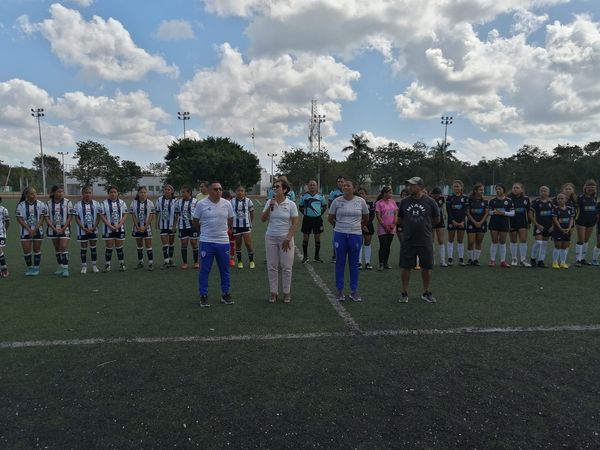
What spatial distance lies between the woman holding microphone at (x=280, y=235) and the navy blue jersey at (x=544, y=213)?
6372 mm

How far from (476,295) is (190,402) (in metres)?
5.13

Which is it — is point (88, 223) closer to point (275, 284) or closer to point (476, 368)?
point (275, 284)

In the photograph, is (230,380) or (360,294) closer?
(230,380)

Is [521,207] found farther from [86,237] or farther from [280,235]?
[86,237]

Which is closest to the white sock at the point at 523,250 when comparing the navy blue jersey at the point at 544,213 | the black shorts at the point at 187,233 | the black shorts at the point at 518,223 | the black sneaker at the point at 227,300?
the black shorts at the point at 518,223

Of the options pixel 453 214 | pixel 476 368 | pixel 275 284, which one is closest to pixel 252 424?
pixel 476 368

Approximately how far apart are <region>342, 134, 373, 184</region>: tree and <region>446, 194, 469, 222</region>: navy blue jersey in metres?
47.4

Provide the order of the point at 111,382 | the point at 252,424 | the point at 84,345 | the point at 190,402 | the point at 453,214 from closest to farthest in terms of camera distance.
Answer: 1. the point at 252,424
2. the point at 190,402
3. the point at 111,382
4. the point at 84,345
5. the point at 453,214

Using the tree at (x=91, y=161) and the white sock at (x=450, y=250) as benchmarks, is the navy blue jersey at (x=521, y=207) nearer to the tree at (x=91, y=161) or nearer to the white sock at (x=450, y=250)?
the white sock at (x=450, y=250)

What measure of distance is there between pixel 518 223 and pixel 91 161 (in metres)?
65.5

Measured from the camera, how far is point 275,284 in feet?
21.0

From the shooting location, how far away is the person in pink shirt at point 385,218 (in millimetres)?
9203

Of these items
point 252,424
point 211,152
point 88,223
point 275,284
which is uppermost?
point 211,152

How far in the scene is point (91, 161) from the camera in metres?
63.1
